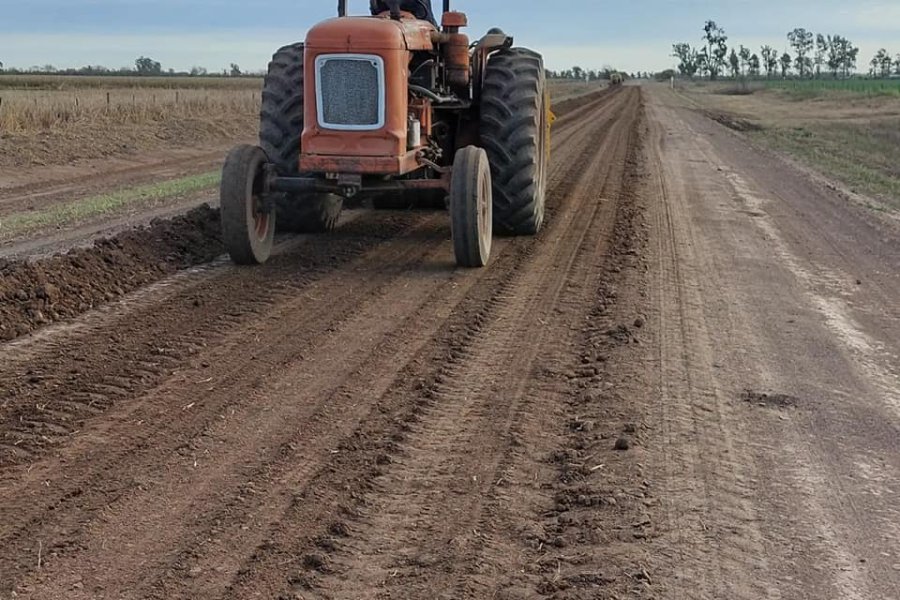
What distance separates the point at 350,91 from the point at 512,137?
6.80 feet

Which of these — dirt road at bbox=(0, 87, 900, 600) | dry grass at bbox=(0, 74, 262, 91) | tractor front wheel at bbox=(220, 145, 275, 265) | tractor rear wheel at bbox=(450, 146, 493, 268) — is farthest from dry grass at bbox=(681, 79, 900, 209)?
dry grass at bbox=(0, 74, 262, 91)

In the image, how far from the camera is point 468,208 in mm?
8945

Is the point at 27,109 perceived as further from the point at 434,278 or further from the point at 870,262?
the point at 870,262

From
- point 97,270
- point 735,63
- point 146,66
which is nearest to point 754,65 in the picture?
point 735,63

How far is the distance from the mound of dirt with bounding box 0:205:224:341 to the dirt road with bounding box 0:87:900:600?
272 millimetres

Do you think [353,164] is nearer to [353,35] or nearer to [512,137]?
[353,35]

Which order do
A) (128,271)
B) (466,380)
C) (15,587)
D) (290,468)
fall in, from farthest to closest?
(128,271), (466,380), (290,468), (15,587)

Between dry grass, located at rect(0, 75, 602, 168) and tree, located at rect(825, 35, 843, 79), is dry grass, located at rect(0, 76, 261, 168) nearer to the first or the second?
dry grass, located at rect(0, 75, 602, 168)

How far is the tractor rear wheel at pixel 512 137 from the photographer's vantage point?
403 inches

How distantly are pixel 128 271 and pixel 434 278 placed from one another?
260 centimetres

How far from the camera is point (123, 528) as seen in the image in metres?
4.17

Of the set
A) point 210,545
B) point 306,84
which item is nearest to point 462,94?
point 306,84

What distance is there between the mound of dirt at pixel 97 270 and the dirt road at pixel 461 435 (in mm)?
272

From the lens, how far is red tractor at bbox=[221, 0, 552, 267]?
28.8ft
